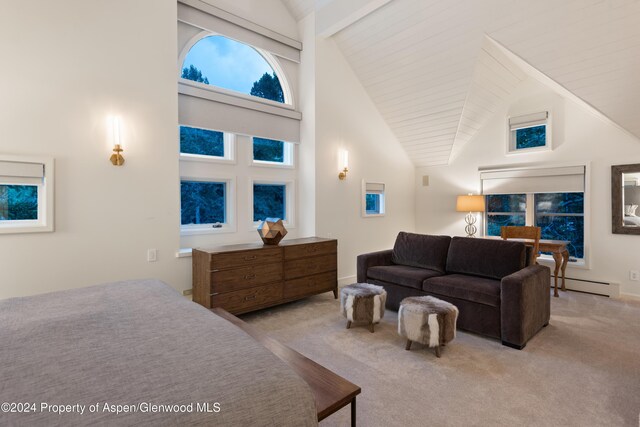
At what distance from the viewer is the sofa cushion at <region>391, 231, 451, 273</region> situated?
3742 millimetres

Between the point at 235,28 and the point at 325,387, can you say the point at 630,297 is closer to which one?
the point at 325,387

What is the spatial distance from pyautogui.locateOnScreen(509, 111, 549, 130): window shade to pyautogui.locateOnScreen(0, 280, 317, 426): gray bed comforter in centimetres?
523

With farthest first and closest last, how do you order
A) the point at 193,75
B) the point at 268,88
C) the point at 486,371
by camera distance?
the point at 268,88
the point at 193,75
the point at 486,371

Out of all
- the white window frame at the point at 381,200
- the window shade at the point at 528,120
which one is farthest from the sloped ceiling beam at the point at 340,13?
the window shade at the point at 528,120

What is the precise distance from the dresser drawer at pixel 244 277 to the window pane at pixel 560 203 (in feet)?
13.4

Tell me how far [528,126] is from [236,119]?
14.0 ft

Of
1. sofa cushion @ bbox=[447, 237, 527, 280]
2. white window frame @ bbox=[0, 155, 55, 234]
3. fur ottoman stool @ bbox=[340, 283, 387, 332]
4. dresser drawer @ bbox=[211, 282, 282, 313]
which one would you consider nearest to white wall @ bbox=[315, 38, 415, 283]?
dresser drawer @ bbox=[211, 282, 282, 313]

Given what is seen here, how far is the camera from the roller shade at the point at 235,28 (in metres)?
3.61

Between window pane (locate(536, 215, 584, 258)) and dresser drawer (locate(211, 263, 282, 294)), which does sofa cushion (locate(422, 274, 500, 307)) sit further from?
window pane (locate(536, 215, 584, 258))

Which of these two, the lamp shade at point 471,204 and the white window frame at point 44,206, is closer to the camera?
the white window frame at point 44,206

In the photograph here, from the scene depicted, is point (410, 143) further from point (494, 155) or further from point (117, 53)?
point (117, 53)

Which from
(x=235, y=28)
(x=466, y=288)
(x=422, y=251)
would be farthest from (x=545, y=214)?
(x=235, y=28)

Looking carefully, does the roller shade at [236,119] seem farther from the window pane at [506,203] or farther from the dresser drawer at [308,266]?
the window pane at [506,203]

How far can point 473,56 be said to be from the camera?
3.96m
